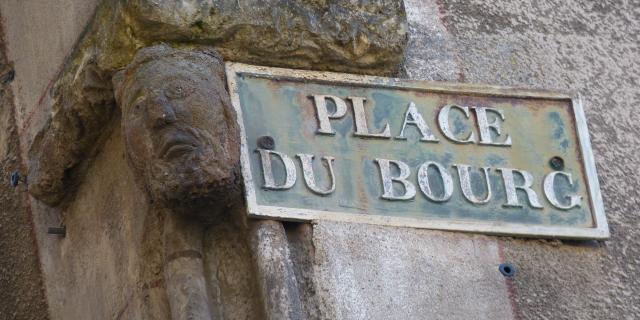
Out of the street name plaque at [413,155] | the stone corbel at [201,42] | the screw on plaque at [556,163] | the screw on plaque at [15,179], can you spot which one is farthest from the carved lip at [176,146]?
the screw on plaque at [15,179]

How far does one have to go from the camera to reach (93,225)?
3455 millimetres

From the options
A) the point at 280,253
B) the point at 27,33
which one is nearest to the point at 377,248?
the point at 280,253

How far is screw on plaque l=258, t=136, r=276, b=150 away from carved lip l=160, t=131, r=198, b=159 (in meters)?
0.17

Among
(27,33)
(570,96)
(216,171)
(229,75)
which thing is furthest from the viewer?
(27,33)

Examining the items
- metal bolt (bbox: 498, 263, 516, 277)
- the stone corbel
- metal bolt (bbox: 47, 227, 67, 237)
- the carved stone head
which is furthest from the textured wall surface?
metal bolt (bbox: 498, 263, 516, 277)

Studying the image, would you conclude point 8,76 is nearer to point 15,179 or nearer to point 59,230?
point 15,179

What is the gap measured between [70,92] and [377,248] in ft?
1.95

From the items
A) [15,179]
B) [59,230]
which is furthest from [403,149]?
[15,179]

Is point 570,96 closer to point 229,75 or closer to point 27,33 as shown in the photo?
point 229,75

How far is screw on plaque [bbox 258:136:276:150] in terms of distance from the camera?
3.24 meters

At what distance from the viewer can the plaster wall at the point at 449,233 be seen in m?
3.18

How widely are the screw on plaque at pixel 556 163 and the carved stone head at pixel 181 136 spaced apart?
0.57 metres

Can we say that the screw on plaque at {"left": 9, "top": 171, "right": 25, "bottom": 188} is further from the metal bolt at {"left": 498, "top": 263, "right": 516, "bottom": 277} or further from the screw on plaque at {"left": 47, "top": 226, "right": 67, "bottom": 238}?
the metal bolt at {"left": 498, "top": 263, "right": 516, "bottom": 277}

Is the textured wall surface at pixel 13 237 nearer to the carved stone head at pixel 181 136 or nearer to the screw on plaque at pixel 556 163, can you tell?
the carved stone head at pixel 181 136
